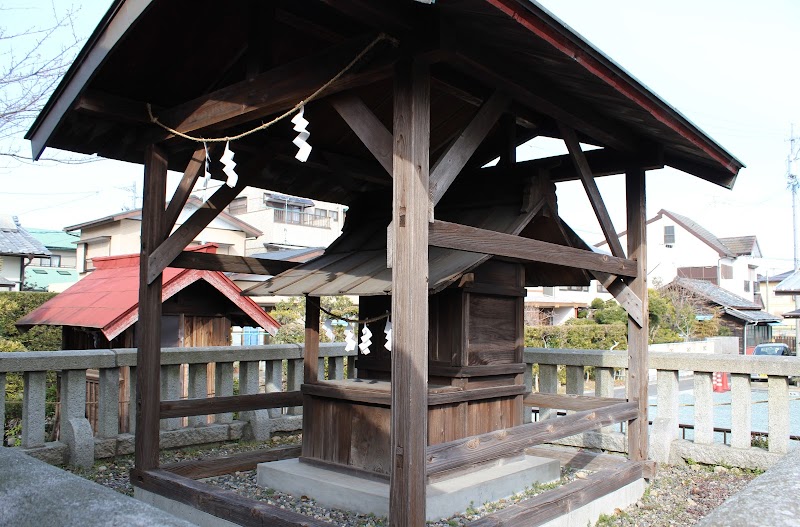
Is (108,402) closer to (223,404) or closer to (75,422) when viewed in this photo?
(75,422)

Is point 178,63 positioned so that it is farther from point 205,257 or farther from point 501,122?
point 501,122

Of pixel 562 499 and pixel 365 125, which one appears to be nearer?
pixel 365 125

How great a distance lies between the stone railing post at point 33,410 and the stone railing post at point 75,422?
212mm

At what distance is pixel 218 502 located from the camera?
4871mm

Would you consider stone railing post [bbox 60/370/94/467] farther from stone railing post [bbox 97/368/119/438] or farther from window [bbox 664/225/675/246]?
window [bbox 664/225/675/246]

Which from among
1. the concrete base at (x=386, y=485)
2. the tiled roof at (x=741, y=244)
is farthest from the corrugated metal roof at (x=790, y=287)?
A: the tiled roof at (x=741, y=244)

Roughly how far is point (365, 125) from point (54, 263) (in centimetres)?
5244

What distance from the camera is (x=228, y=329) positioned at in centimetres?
1173

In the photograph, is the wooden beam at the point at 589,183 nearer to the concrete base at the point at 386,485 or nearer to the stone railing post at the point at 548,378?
the concrete base at the point at 386,485

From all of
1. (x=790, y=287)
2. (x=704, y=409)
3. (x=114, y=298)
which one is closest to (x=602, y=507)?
(x=704, y=409)

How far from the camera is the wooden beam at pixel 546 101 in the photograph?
412cm

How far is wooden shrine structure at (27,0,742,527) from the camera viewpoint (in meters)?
3.87

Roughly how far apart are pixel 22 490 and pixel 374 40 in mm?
2895

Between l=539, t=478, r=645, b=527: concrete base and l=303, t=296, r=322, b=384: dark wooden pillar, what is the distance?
8.33ft
